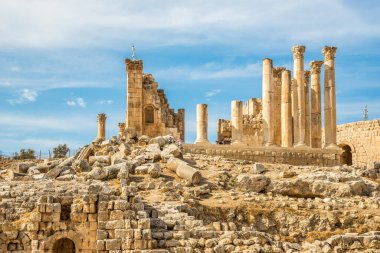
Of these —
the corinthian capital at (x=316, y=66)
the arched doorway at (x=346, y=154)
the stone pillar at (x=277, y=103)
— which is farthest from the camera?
the arched doorway at (x=346, y=154)

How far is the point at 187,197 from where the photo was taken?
66.4ft

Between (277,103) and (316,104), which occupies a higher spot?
(277,103)

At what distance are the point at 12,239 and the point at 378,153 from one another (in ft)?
99.9

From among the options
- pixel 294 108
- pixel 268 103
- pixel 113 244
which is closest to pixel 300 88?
pixel 294 108

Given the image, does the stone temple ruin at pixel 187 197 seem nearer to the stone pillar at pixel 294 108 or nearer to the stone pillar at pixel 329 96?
the stone pillar at pixel 329 96

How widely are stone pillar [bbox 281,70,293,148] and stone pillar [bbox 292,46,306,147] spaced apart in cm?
56

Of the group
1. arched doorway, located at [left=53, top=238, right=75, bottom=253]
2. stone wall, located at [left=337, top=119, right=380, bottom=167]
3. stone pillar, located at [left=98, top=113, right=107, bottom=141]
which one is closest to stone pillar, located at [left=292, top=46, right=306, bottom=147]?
stone wall, located at [left=337, top=119, right=380, bottom=167]

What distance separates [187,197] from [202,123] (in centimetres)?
1202

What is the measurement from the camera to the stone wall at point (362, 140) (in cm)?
4131

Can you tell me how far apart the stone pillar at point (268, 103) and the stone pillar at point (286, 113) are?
58.8 inches

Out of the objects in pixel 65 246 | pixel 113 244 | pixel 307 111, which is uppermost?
pixel 307 111

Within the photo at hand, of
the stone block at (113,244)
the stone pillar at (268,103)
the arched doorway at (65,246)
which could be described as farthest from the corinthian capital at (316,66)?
the stone block at (113,244)

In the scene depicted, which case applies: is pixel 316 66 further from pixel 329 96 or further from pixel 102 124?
pixel 102 124

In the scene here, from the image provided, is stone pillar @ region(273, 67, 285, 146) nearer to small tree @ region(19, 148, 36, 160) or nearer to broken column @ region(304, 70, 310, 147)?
broken column @ region(304, 70, 310, 147)
